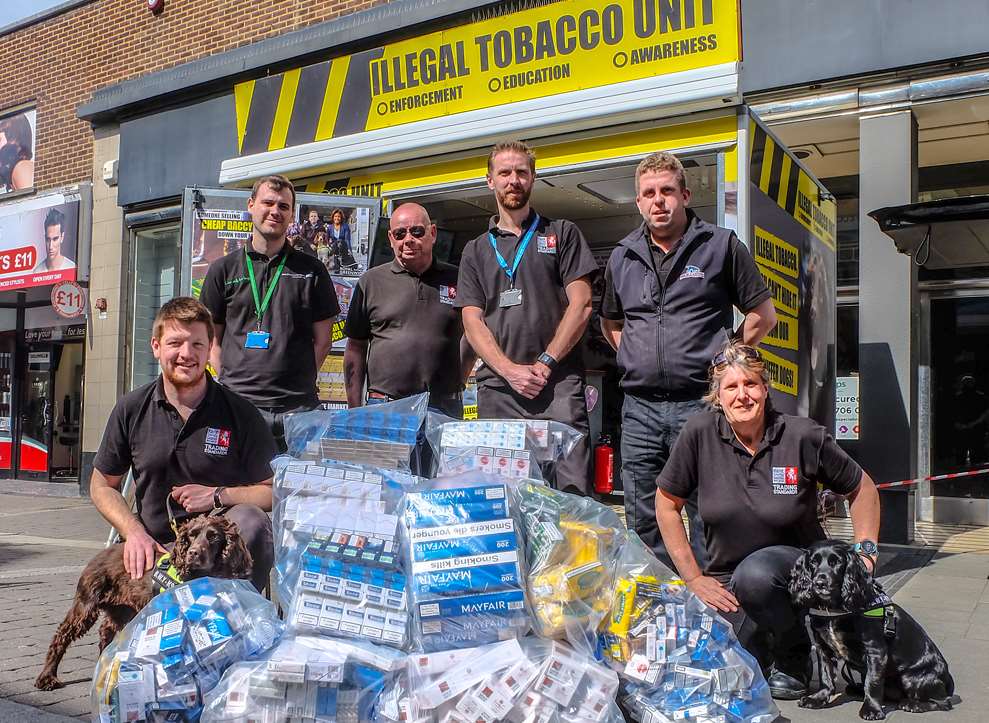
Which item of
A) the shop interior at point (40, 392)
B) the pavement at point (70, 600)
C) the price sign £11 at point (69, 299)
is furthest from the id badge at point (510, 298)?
the shop interior at point (40, 392)

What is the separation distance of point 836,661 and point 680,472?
0.87 meters

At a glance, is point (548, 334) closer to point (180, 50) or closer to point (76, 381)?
point (180, 50)

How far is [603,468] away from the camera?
966 cm

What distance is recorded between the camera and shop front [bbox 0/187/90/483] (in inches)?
507

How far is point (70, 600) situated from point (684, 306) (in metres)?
3.95

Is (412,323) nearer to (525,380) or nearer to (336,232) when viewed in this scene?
(525,380)

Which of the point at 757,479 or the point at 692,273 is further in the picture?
the point at 692,273

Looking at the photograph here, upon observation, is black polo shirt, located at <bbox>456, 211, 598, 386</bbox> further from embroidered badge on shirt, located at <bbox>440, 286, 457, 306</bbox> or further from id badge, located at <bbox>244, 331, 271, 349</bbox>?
id badge, located at <bbox>244, 331, 271, 349</bbox>

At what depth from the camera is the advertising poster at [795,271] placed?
557cm

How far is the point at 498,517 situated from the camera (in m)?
2.73

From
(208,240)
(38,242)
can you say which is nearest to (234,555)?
(208,240)

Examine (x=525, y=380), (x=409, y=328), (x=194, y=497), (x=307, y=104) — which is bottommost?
(x=194, y=497)

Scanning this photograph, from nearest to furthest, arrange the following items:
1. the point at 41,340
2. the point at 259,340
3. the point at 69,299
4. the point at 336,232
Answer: the point at 259,340
the point at 336,232
the point at 69,299
the point at 41,340

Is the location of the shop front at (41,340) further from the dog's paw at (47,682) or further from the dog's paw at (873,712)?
the dog's paw at (873,712)
